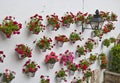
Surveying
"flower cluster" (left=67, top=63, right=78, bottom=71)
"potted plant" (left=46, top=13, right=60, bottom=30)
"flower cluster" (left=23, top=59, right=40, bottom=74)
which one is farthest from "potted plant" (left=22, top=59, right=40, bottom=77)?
"flower cluster" (left=67, top=63, right=78, bottom=71)

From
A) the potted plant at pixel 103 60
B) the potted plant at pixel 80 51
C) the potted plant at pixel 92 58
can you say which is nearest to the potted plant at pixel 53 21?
the potted plant at pixel 80 51

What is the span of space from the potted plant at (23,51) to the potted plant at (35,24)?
35 cm

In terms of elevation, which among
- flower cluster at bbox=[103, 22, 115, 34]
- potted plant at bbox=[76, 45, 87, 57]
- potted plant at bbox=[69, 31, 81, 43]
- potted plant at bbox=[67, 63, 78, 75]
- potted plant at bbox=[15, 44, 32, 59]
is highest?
flower cluster at bbox=[103, 22, 115, 34]

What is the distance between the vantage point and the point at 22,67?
470 cm

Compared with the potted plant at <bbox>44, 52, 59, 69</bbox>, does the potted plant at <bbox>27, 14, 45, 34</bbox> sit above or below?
above

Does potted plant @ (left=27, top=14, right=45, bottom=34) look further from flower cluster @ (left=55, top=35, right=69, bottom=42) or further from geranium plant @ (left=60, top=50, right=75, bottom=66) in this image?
geranium plant @ (left=60, top=50, right=75, bottom=66)

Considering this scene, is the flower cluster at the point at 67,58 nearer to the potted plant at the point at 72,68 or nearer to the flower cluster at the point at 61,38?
the potted plant at the point at 72,68

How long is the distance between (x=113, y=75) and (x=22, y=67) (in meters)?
3.26

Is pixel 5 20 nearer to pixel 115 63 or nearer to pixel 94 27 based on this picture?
pixel 94 27

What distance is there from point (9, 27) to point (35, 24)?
65 cm

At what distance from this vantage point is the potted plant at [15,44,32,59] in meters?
4.44

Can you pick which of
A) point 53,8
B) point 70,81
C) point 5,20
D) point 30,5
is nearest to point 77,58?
point 70,81

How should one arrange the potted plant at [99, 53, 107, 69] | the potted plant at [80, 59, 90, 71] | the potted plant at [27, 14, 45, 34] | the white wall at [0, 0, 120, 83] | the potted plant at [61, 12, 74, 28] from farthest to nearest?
the potted plant at [99, 53, 107, 69], the potted plant at [80, 59, 90, 71], the potted plant at [61, 12, 74, 28], the potted plant at [27, 14, 45, 34], the white wall at [0, 0, 120, 83]

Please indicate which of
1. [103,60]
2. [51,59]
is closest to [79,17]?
[51,59]
